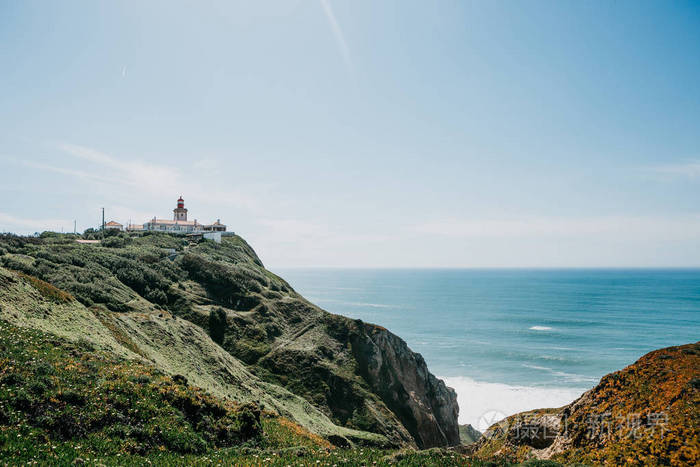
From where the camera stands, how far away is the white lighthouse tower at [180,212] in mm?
131625

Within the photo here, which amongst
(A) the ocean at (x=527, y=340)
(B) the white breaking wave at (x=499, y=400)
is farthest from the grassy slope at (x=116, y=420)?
(A) the ocean at (x=527, y=340)

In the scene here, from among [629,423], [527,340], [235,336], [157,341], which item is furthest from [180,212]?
[629,423]

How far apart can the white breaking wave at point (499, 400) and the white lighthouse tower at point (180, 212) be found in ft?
350

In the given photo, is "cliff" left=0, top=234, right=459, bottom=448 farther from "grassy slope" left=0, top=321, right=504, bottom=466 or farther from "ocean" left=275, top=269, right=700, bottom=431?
"ocean" left=275, top=269, right=700, bottom=431

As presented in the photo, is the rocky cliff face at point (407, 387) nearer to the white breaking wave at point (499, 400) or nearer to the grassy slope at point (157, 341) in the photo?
the grassy slope at point (157, 341)

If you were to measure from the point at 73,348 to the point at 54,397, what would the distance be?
7166 millimetres

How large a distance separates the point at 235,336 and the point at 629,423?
4486 cm

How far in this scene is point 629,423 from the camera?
13281mm

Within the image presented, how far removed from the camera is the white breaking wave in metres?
67.4

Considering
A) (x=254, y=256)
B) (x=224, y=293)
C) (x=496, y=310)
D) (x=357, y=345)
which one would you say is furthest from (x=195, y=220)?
(x=496, y=310)

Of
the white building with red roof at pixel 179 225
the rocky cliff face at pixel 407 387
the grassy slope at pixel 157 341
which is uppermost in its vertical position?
the white building with red roof at pixel 179 225

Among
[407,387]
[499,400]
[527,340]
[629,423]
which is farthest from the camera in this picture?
[527,340]

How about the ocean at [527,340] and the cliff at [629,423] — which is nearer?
the cliff at [629,423]

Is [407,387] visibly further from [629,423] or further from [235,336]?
[629,423]
